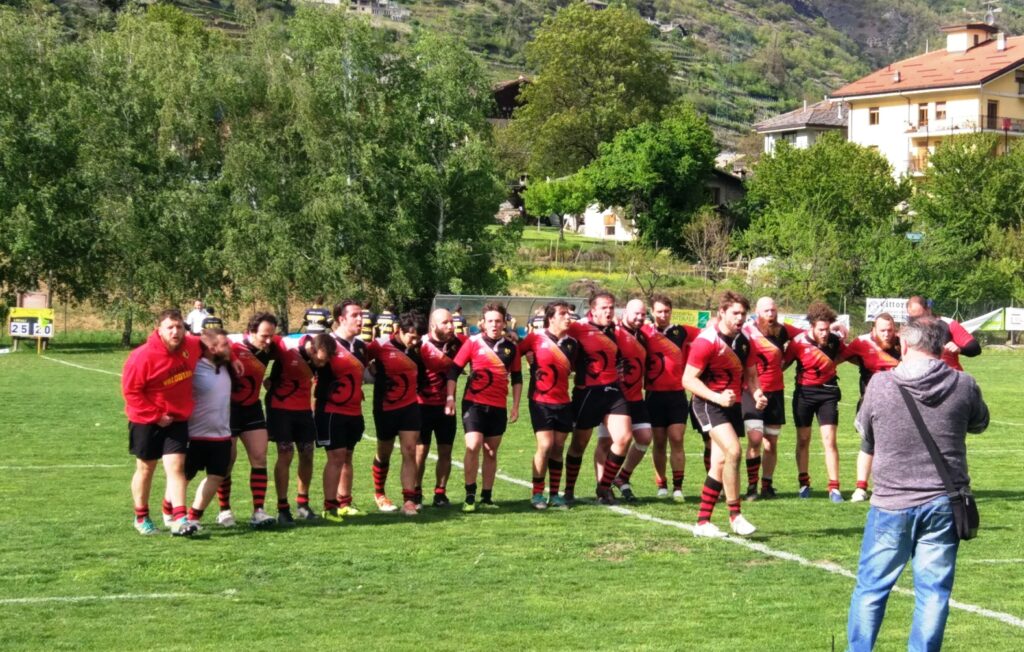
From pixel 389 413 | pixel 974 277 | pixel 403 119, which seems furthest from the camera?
pixel 974 277

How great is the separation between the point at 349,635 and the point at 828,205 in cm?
6037

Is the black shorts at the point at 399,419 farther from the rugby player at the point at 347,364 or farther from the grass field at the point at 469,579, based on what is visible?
the grass field at the point at 469,579

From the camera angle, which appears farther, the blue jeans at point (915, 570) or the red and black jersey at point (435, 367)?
the red and black jersey at point (435, 367)

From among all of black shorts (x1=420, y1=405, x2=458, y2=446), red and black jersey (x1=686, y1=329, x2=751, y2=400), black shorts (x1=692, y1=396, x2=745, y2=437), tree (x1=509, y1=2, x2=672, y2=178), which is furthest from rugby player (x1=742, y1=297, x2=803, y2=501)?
tree (x1=509, y1=2, x2=672, y2=178)

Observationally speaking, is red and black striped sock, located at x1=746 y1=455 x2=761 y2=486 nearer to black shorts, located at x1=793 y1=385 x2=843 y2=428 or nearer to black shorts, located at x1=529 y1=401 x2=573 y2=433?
black shorts, located at x1=793 y1=385 x2=843 y2=428

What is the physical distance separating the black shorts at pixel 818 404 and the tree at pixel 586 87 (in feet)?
266

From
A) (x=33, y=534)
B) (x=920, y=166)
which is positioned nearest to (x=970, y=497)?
(x=33, y=534)

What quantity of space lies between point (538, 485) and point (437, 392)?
1.40 meters

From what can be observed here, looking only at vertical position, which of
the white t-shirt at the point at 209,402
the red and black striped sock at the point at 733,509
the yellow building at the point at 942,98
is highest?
the yellow building at the point at 942,98

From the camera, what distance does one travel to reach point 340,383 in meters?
12.3

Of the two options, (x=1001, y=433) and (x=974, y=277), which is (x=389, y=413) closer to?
(x=1001, y=433)

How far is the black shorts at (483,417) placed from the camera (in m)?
13.2

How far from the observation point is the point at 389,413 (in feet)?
41.9

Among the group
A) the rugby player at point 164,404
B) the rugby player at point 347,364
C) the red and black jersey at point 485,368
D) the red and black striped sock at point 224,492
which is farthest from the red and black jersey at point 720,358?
the rugby player at point 164,404
